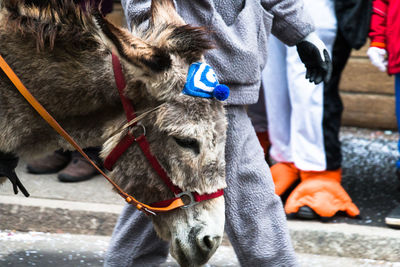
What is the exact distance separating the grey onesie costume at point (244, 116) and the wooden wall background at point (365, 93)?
360cm

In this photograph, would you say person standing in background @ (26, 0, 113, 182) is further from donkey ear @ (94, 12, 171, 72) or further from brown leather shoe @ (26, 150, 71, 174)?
donkey ear @ (94, 12, 171, 72)

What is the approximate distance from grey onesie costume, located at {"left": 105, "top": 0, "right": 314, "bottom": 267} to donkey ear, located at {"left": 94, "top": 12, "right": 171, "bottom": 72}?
43 centimetres

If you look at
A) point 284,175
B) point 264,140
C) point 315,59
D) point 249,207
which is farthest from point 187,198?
point 264,140

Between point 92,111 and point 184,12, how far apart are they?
68cm

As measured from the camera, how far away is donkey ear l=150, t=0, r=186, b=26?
104 inches

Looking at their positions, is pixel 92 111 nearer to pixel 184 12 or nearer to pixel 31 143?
pixel 31 143

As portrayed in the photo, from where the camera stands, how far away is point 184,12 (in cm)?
296

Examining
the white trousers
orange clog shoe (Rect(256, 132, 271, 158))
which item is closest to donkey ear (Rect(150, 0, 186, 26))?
the white trousers

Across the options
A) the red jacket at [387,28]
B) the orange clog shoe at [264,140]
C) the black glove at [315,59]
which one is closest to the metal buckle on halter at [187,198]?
the black glove at [315,59]

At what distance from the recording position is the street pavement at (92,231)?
13.2ft

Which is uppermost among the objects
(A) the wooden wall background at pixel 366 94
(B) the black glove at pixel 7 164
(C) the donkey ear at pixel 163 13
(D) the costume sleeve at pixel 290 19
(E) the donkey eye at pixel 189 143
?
(C) the donkey ear at pixel 163 13

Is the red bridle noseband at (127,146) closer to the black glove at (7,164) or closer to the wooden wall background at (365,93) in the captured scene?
the black glove at (7,164)

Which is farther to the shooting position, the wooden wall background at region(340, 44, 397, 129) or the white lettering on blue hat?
the wooden wall background at region(340, 44, 397, 129)

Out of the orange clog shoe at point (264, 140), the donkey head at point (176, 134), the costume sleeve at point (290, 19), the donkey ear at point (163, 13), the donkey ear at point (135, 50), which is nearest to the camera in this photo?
the donkey ear at point (135, 50)
